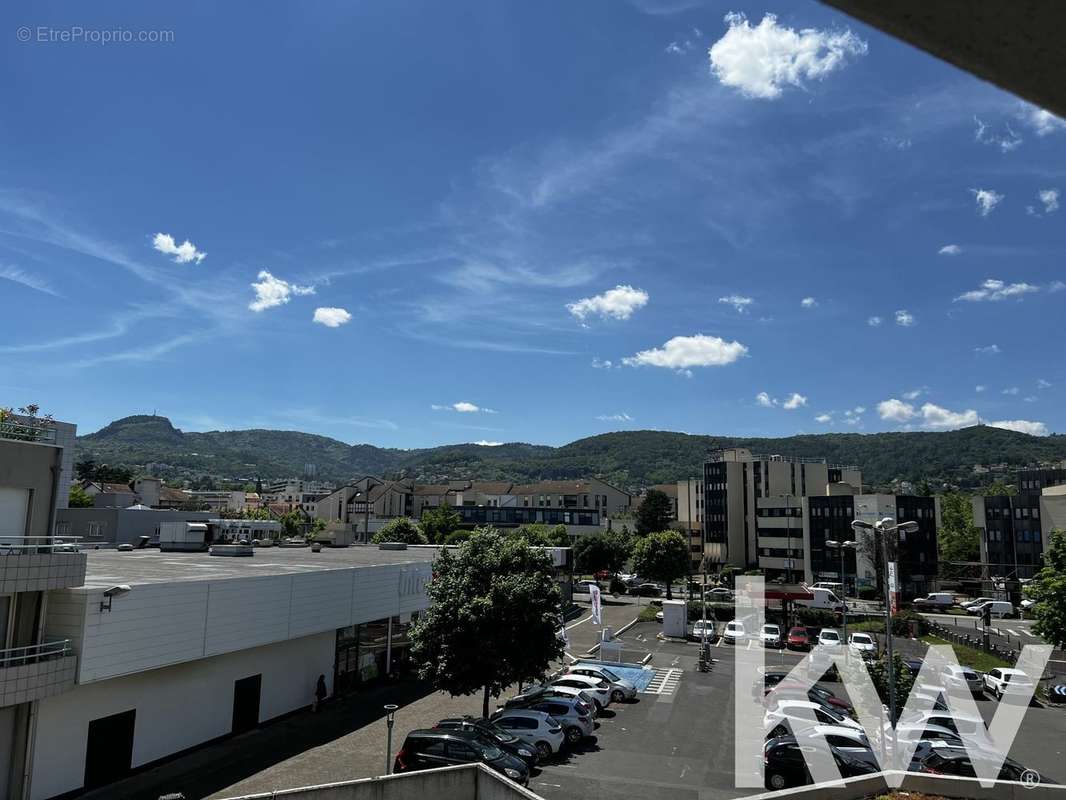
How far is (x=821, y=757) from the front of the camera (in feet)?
67.1

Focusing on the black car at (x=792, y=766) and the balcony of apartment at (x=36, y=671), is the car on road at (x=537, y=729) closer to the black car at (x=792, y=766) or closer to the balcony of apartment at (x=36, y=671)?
the black car at (x=792, y=766)

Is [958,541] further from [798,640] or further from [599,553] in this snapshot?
[798,640]

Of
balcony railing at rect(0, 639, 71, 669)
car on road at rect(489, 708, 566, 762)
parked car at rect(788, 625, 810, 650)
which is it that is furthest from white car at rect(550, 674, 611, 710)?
parked car at rect(788, 625, 810, 650)

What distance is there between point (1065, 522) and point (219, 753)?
7425 centimetres

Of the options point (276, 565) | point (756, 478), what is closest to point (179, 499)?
point (756, 478)

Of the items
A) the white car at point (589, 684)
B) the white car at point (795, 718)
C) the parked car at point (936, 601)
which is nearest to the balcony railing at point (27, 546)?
the white car at point (589, 684)

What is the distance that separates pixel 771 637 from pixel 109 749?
124ft

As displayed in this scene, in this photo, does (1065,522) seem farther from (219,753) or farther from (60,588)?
(60,588)

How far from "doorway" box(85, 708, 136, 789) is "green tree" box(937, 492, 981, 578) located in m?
85.7

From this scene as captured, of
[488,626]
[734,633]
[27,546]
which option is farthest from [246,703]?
[734,633]

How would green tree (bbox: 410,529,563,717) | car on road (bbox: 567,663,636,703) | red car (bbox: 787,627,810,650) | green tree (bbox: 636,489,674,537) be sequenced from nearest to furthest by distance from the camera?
green tree (bbox: 410,529,563,717) → car on road (bbox: 567,663,636,703) → red car (bbox: 787,627,810,650) → green tree (bbox: 636,489,674,537)

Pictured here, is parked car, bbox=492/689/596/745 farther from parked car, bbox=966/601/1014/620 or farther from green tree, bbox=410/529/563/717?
parked car, bbox=966/601/1014/620

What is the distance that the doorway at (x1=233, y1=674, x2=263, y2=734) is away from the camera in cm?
2353

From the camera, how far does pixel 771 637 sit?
4538 centimetres
